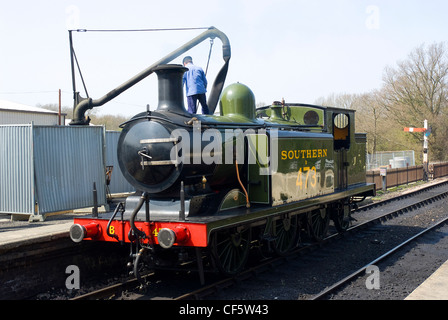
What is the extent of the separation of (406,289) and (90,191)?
290 inches

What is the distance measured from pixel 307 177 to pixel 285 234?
1.08 metres

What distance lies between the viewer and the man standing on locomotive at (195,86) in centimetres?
707

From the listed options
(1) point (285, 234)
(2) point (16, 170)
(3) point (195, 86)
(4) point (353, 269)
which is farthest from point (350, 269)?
(2) point (16, 170)

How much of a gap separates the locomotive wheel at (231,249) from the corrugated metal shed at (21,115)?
924 inches

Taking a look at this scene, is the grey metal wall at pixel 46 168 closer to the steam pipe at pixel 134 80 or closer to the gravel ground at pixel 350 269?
the gravel ground at pixel 350 269

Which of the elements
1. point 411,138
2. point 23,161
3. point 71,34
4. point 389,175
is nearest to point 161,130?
point 23,161

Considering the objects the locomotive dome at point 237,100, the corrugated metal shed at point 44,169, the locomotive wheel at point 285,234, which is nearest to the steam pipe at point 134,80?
the corrugated metal shed at point 44,169

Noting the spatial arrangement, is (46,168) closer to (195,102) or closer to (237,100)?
(195,102)

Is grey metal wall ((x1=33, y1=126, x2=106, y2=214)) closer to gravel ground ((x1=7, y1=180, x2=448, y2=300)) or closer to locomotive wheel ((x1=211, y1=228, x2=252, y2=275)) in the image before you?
gravel ground ((x1=7, y1=180, x2=448, y2=300))

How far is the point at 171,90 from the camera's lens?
6.12 meters

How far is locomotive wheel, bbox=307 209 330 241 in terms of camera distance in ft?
27.6

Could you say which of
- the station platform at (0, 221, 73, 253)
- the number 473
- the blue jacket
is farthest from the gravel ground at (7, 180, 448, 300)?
the blue jacket
